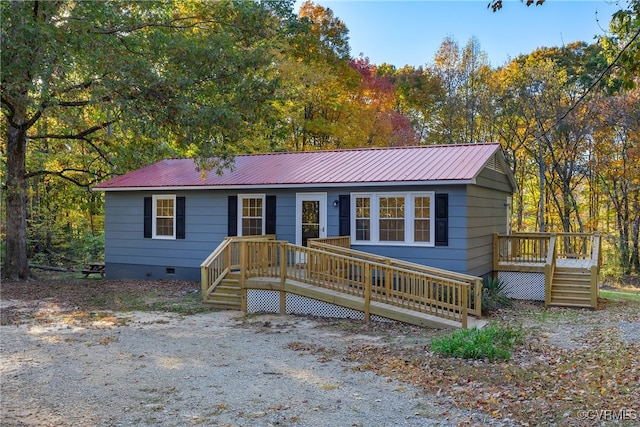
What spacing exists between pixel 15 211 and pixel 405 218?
11105 millimetres

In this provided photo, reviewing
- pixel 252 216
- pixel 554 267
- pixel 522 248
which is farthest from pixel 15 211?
pixel 554 267

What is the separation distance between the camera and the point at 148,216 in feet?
49.8

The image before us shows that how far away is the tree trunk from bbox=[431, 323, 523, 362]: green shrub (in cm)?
1276

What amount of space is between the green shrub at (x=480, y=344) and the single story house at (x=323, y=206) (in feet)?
12.8

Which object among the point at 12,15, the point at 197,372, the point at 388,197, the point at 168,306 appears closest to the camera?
the point at 197,372

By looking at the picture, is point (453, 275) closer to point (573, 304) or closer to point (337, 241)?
point (337, 241)

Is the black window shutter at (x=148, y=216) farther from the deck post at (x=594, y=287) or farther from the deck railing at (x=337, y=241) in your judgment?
the deck post at (x=594, y=287)

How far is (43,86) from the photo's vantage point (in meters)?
8.12

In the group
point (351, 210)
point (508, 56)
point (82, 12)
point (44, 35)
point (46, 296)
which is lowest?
point (46, 296)

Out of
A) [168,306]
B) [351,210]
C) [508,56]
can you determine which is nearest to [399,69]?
[508,56]

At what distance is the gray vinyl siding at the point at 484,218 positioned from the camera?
11.7 m

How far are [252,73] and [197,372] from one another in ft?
23.0

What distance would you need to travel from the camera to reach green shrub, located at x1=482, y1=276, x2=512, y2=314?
1035 cm

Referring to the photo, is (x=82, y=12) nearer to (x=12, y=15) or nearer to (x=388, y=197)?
(x=12, y=15)
